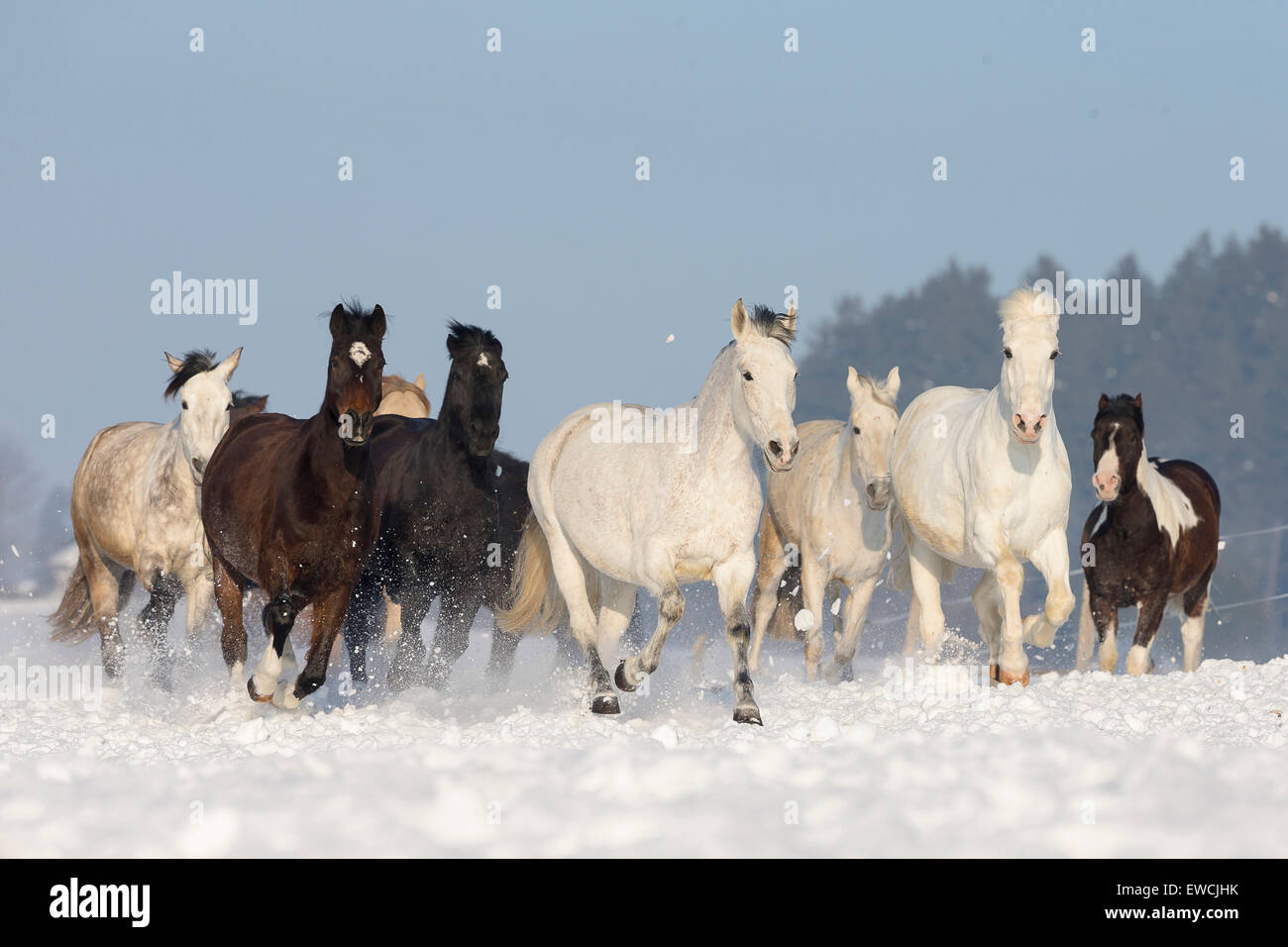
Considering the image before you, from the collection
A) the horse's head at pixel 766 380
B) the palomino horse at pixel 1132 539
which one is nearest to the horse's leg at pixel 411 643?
the horse's head at pixel 766 380

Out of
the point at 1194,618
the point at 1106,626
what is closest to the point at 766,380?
the point at 1106,626

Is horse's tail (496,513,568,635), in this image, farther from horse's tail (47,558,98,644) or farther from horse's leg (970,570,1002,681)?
horse's tail (47,558,98,644)

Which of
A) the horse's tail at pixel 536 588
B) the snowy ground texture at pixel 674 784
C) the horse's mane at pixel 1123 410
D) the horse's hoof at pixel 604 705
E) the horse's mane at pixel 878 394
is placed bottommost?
the horse's hoof at pixel 604 705

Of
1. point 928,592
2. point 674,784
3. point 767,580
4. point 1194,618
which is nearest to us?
point 674,784

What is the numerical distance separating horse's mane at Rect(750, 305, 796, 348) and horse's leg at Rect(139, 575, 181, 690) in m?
5.22

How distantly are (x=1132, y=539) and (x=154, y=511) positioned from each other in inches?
271

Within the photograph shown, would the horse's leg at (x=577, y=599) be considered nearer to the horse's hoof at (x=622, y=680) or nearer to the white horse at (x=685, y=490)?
the white horse at (x=685, y=490)

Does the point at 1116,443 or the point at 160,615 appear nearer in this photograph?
the point at 1116,443

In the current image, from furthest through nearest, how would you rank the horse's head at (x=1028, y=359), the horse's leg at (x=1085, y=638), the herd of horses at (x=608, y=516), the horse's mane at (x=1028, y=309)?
the horse's leg at (x=1085, y=638)
the horse's mane at (x=1028, y=309)
the horse's head at (x=1028, y=359)
the herd of horses at (x=608, y=516)

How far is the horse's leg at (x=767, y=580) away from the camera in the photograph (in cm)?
1198

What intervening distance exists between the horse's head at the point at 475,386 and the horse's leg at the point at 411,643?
107 centimetres

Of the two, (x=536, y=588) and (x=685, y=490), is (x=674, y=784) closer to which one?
(x=685, y=490)

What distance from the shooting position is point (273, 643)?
8344 mm
